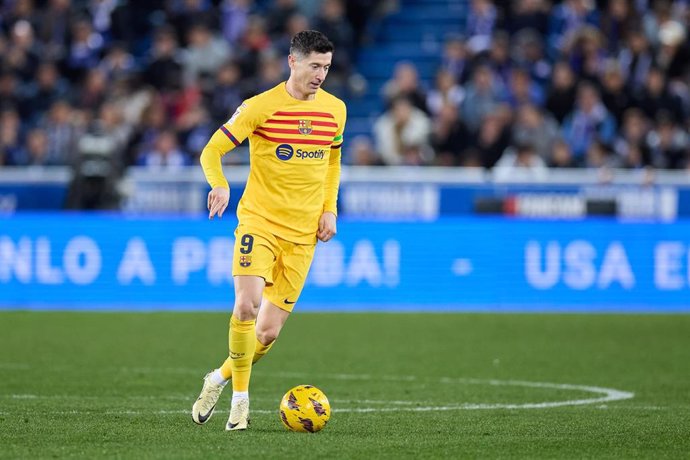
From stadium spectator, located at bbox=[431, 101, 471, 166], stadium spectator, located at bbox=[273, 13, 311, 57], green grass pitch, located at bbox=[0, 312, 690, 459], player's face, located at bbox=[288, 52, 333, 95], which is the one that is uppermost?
stadium spectator, located at bbox=[273, 13, 311, 57]

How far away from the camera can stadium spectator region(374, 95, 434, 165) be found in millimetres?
20734

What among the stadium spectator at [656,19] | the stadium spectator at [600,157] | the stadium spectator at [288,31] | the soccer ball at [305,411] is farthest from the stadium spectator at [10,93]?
the soccer ball at [305,411]

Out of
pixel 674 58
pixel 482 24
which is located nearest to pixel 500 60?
pixel 482 24

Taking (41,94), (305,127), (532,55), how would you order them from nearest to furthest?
1. (305,127)
2. (532,55)
3. (41,94)

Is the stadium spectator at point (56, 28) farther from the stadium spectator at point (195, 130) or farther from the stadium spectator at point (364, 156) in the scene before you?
the stadium spectator at point (364, 156)

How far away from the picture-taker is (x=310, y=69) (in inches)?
331

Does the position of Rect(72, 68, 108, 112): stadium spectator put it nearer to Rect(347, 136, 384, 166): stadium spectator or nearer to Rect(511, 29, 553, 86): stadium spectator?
Rect(347, 136, 384, 166): stadium spectator

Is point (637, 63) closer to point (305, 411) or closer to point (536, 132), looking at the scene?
point (536, 132)

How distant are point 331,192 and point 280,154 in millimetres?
550

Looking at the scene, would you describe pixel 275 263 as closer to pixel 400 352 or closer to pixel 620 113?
pixel 400 352

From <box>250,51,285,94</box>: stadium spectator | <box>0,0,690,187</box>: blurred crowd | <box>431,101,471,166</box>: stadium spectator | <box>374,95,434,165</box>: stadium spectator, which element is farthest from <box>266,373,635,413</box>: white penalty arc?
<box>250,51,285,94</box>: stadium spectator

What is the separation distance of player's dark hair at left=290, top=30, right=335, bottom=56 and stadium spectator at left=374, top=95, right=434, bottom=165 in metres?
12.1

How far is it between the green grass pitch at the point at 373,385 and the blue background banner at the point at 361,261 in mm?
666

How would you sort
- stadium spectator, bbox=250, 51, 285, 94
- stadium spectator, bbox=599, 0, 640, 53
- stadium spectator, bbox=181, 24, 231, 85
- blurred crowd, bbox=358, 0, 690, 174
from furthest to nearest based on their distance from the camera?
stadium spectator, bbox=181, 24, 231, 85 < stadium spectator, bbox=599, 0, 640, 53 < stadium spectator, bbox=250, 51, 285, 94 < blurred crowd, bbox=358, 0, 690, 174
